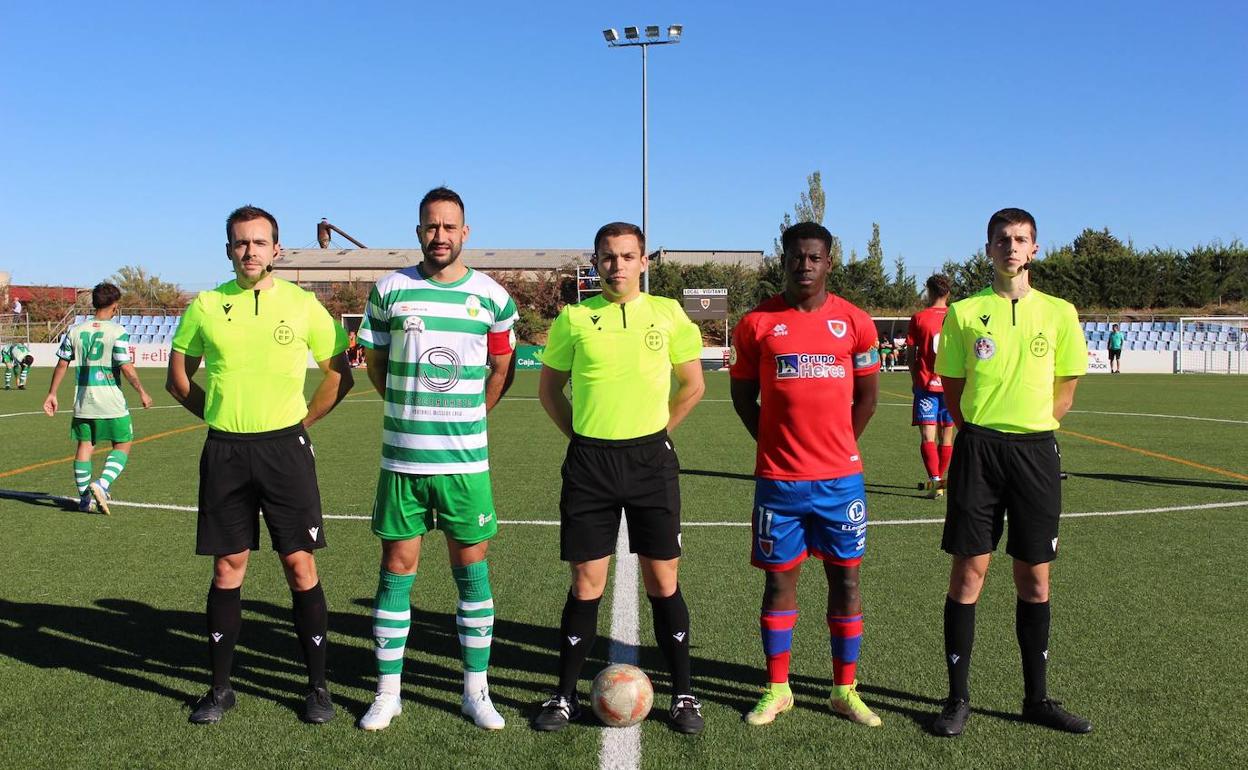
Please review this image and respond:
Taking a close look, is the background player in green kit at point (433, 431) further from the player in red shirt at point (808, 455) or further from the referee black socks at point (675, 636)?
the player in red shirt at point (808, 455)

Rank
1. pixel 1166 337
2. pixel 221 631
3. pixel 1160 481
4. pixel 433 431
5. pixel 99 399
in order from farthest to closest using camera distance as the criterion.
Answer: pixel 1166 337, pixel 1160 481, pixel 99 399, pixel 221 631, pixel 433 431

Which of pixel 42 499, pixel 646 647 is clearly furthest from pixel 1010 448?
pixel 42 499

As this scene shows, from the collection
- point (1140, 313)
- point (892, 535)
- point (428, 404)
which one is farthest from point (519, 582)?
point (1140, 313)

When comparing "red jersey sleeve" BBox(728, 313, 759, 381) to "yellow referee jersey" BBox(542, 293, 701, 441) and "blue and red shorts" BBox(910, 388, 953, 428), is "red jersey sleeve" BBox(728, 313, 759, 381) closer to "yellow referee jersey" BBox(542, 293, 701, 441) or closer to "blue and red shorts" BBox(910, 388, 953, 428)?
"yellow referee jersey" BBox(542, 293, 701, 441)

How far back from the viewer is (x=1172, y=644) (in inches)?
191

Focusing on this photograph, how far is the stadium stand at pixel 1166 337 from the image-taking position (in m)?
41.5

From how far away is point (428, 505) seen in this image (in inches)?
156

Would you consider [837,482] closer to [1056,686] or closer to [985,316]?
[985,316]

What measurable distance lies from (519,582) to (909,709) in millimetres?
2839

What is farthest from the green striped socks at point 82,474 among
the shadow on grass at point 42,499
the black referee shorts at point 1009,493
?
the black referee shorts at point 1009,493

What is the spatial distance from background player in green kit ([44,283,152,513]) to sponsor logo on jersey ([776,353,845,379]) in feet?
22.0

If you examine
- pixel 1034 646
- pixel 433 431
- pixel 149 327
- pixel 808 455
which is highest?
pixel 149 327

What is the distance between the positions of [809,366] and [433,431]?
156 centimetres

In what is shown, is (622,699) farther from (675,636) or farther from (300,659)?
(300,659)
